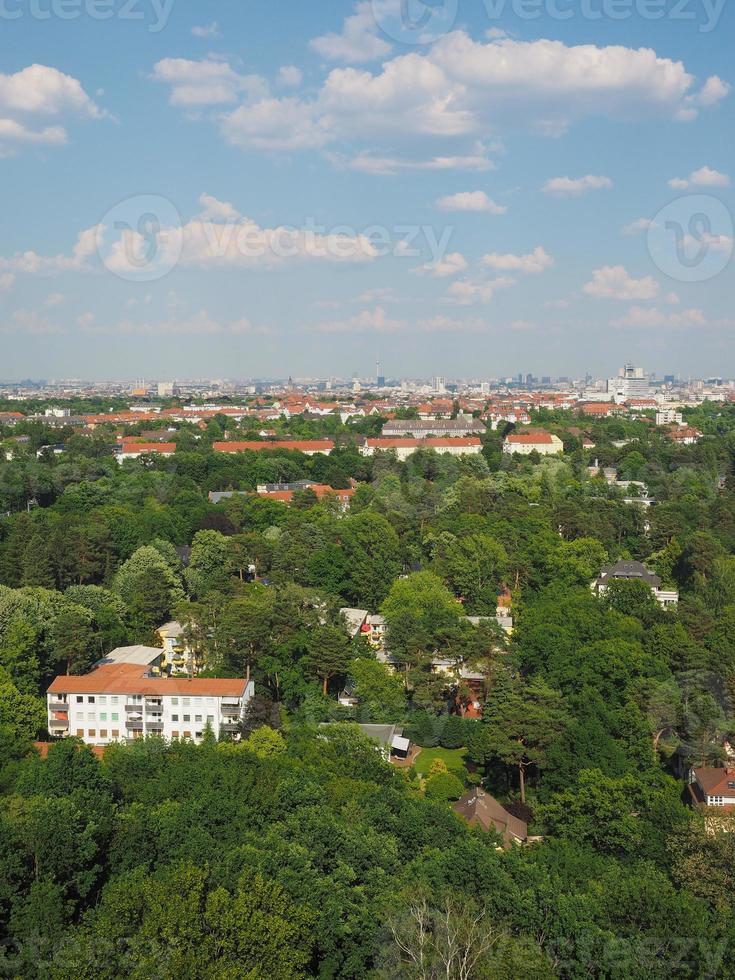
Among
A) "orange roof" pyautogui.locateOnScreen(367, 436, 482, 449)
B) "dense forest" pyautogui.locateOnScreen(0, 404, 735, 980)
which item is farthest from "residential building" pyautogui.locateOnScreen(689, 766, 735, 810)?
"orange roof" pyautogui.locateOnScreen(367, 436, 482, 449)

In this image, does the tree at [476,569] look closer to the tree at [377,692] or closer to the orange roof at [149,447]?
the tree at [377,692]

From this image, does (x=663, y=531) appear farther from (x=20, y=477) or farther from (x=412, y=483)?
(x=20, y=477)

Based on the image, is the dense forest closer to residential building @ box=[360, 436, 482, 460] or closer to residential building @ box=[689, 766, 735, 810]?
residential building @ box=[689, 766, 735, 810]

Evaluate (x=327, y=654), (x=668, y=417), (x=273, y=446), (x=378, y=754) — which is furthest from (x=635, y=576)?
(x=668, y=417)

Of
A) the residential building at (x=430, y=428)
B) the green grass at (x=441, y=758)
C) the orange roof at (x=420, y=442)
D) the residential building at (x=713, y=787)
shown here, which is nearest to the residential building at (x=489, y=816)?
the green grass at (x=441, y=758)

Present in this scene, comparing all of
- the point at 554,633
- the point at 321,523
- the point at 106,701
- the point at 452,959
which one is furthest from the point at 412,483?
the point at 452,959

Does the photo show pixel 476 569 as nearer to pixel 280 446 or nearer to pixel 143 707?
pixel 143 707
